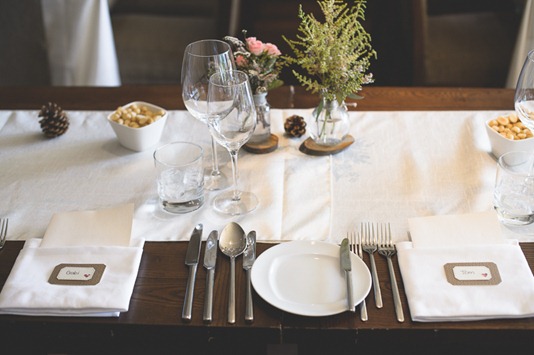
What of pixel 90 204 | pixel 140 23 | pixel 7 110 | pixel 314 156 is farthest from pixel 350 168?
pixel 140 23

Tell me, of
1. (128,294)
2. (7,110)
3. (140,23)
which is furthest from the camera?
(140,23)

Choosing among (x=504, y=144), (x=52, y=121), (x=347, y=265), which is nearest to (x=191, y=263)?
(x=347, y=265)

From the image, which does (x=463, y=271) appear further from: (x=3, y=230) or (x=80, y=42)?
(x=80, y=42)

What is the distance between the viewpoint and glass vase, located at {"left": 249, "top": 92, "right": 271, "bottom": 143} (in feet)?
4.46

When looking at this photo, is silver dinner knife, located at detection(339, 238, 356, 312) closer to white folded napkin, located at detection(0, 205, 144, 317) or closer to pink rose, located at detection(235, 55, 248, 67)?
white folded napkin, located at detection(0, 205, 144, 317)

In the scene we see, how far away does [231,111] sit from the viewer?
1113 millimetres

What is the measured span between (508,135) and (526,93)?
0.50ft

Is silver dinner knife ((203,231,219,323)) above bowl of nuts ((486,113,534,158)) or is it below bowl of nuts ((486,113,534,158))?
below

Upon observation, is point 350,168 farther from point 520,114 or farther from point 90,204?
point 90,204

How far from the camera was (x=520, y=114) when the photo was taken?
1209 millimetres

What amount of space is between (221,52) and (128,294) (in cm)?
52

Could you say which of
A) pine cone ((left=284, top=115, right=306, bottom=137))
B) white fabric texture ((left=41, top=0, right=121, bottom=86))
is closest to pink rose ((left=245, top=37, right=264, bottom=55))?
pine cone ((left=284, top=115, right=306, bottom=137))

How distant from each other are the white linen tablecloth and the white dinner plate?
0.07m

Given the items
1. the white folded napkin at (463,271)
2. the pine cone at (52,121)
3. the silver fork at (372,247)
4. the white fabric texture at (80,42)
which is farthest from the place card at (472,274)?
the white fabric texture at (80,42)
